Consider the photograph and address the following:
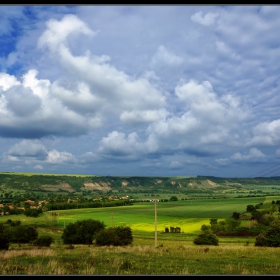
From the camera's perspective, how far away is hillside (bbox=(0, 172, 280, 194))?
13875 centimetres

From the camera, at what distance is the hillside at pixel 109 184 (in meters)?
139

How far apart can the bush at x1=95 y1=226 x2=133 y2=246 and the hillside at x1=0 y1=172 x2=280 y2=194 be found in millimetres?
107837

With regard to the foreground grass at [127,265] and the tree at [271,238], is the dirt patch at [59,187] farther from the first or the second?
the foreground grass at [127,265]

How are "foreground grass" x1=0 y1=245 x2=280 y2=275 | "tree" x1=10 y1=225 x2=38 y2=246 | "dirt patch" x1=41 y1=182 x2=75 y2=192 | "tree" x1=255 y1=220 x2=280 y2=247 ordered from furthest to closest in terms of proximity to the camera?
"dirt patch" x1=41 y1=182 x2=75 y2=192
"tree" x1=10 y1=225 x2=38 y2=246
"tree" x1=255 y1=220 x2=280 y2=247
"foreground grass" x1=0 y1=245 x2=280 y2=275

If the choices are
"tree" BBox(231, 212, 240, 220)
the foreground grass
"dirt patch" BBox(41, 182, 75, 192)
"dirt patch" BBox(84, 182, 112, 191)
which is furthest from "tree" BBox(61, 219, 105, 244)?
"dirt patch" BBox(41, 182, 75, 192)

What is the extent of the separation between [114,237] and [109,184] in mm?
120903

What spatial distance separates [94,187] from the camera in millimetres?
140875

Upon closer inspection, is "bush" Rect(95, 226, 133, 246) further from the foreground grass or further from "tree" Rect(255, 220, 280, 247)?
"tree" Rect(255, 220, 280, 247)

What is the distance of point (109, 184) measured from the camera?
465 ft

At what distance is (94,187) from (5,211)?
3029 inches
